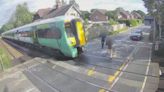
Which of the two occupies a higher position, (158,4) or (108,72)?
(158,4)

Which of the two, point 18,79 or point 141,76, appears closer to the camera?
point 141,76

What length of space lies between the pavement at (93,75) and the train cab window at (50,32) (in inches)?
83.7

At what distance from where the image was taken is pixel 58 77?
16.0m

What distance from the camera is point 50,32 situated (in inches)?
861

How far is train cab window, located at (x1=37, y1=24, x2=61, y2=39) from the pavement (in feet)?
6.97

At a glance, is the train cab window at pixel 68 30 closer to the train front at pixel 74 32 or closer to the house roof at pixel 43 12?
the train front at pixel 74 32

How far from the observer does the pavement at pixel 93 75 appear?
13320 mm

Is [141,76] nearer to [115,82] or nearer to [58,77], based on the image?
[115,82]

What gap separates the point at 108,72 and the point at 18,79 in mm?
5834

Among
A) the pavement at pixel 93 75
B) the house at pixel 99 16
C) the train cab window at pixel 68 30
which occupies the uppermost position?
the train cab window at pixel 68 30

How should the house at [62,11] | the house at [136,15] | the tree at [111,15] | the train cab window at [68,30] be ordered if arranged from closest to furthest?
the train cab window at [68,30]
the house at [62,11]
the tree at [111,15]
the house at [136,15]

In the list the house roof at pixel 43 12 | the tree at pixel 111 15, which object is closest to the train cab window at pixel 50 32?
the house roof at pixel 43 12

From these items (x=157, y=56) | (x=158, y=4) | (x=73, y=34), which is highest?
(x=158, y=4)

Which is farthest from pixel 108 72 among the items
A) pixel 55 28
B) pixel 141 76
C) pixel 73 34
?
pixel 55 28
